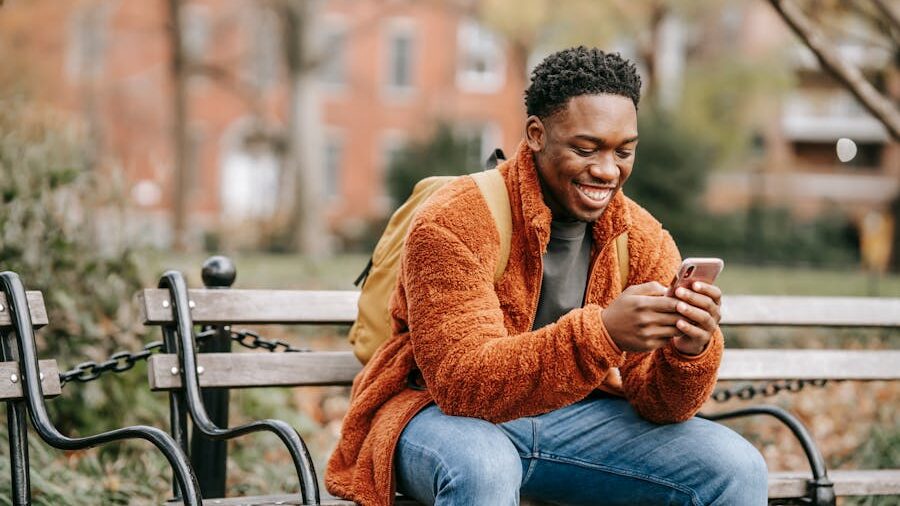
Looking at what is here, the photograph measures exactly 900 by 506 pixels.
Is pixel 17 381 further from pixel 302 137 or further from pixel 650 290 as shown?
pixel 302 137

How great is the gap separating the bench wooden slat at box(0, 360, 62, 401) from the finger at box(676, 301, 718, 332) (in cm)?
166

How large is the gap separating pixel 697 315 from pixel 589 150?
509 mm

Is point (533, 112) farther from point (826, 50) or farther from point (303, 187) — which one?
point (303, 187)

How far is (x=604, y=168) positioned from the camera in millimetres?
2805

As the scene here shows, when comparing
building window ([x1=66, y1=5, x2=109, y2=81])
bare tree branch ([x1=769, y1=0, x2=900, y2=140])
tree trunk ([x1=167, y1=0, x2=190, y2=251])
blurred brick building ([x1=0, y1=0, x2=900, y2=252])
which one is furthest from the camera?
blurred brick building ([x1=0, y1=0, x2=900, y2=252])

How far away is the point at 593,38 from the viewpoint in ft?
70.6

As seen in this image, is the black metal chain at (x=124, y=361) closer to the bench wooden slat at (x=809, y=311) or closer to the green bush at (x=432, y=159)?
the bench wooden slat at (x=809, y=311)

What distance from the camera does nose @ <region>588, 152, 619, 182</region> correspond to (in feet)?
9.20

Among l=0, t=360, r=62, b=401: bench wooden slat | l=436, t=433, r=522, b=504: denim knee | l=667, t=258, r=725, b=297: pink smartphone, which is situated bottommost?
l=436, t=433, r=522, b=504: denim knee

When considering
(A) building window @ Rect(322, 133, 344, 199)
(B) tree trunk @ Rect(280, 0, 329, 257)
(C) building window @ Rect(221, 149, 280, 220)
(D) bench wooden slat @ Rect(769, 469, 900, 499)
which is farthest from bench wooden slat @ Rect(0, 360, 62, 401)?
(A) building window @ Rect(322, 133, 344, 199)

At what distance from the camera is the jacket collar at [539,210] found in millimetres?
2850

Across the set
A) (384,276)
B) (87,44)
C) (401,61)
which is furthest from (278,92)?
(384,276)

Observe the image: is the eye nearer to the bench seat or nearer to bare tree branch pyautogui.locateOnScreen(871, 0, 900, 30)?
the bench seat

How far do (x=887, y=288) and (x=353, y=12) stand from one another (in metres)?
25.7
